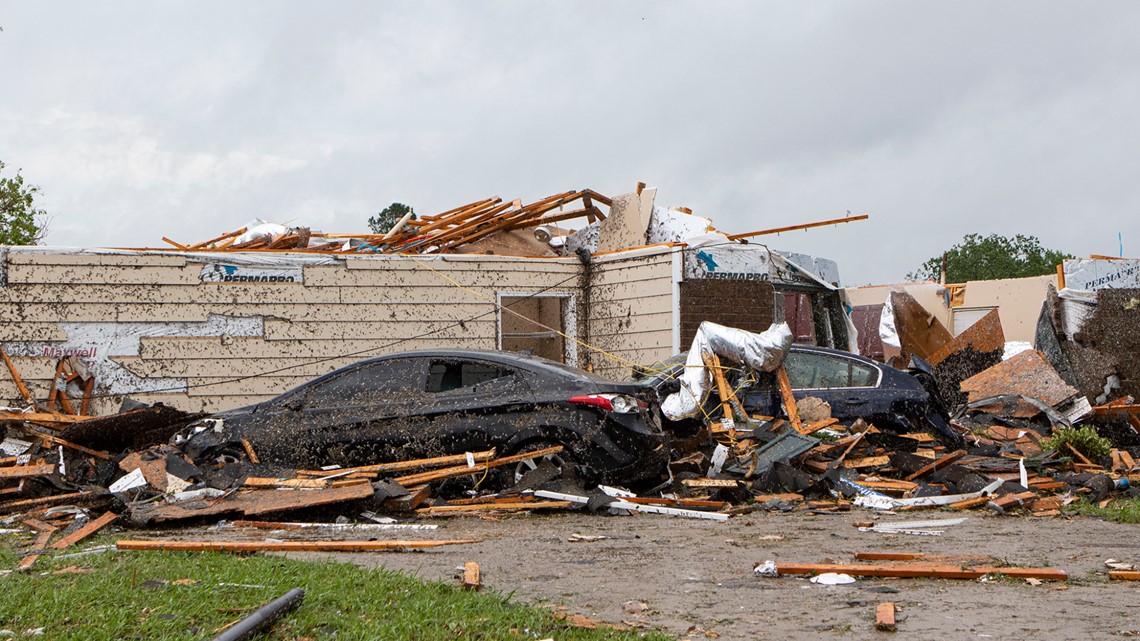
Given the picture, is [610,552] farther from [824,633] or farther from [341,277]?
[341,277]

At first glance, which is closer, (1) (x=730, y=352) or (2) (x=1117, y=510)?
(2) (x=1117, y=510)

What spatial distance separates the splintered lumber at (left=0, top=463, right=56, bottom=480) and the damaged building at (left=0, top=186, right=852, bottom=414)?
14.8 ft

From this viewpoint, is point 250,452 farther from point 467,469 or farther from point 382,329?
point 382,329

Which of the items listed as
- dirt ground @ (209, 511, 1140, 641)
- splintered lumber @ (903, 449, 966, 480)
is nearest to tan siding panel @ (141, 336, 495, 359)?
dirt ground @ (209, 511, 1140, 641)

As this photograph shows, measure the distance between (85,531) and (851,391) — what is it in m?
8.28

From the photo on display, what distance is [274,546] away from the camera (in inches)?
287

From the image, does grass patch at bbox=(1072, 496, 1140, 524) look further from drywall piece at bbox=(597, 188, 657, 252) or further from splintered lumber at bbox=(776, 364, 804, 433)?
drywall piece at bbox=(597, 188, 657, 252)

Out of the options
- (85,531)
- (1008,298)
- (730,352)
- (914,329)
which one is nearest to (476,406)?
(85,531)

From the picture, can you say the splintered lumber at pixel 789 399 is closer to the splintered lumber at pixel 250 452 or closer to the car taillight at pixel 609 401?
the car taillight at pixel 609 401

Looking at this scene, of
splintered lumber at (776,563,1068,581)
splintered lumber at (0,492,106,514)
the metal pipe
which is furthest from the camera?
splintered lumber at (0,492,106,514)

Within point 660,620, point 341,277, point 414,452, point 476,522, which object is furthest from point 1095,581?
point 341,277

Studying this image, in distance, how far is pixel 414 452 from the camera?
33.4 feet

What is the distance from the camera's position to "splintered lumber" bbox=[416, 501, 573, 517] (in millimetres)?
9461

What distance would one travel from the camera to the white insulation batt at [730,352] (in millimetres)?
12237
